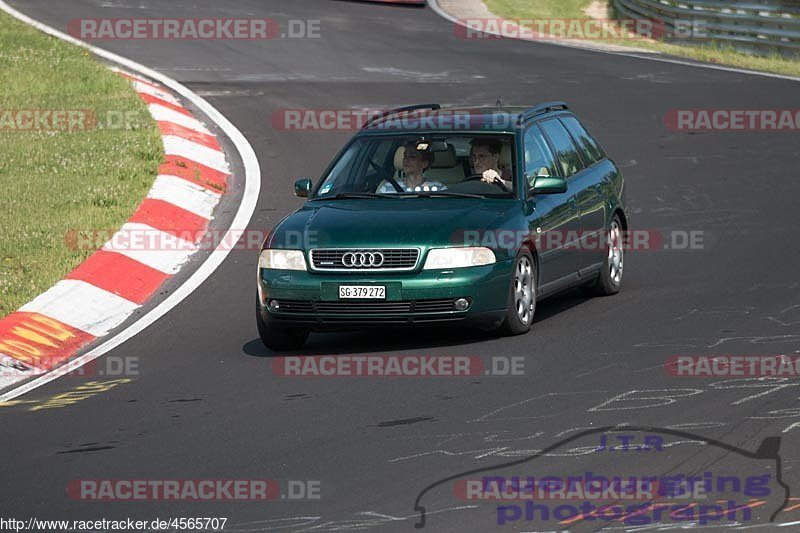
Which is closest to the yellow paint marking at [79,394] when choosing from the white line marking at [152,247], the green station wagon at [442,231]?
the green station wagon at [442,231]

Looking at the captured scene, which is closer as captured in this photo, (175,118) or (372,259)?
(372,259)

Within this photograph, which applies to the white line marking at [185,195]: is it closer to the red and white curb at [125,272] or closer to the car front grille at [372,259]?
the red and white curb at [125,272]

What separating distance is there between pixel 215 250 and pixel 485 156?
12.0ft

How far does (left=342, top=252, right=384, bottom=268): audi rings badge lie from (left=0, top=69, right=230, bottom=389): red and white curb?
2172 mm

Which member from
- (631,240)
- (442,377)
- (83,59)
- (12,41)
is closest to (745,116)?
(631,240)

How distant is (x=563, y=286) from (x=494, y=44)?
715 inches

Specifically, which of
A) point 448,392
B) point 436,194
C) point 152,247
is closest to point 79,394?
point 448,392

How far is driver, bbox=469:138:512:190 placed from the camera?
1152cm

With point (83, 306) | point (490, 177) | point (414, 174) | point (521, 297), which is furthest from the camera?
point (83, 306)

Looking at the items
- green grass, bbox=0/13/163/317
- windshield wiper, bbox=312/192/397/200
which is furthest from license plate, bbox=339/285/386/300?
green grass, bbox=0/13/163/317

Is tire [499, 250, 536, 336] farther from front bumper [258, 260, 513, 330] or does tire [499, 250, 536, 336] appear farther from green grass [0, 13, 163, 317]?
green grass [0, 13, 163, 317]

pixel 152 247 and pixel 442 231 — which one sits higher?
pixel 442 231

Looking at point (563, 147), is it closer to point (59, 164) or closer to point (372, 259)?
point (372, 259)

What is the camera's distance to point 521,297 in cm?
1090
